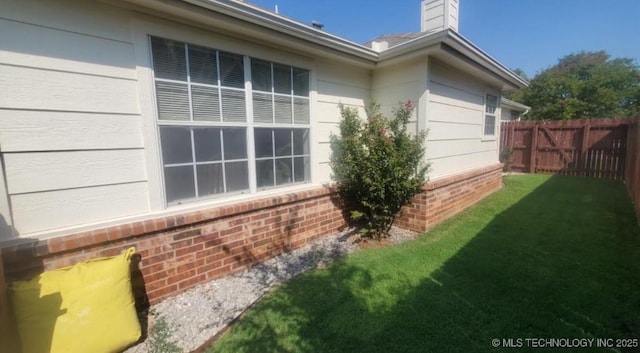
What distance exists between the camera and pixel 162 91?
276 centimetres

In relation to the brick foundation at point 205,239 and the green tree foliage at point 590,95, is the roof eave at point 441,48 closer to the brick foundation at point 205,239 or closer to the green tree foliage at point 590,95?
the brick foundation at point 205,239

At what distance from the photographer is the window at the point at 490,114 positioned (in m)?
6.74

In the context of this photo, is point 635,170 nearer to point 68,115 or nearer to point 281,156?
point 281,156

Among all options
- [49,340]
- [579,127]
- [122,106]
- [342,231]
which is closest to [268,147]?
[122,106]

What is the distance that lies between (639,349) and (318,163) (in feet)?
11.9

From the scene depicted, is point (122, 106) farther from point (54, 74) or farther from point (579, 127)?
point (579, 127)

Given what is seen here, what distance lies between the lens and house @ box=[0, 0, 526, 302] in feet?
7.07

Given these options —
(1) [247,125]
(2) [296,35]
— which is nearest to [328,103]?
(2) [296,35]

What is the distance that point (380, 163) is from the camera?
12.7 feet

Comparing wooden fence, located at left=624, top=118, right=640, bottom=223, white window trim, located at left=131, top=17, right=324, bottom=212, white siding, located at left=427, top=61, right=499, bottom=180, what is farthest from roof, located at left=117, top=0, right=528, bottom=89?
wooden fence, located at left=624, top=118, right=640, bottom=223

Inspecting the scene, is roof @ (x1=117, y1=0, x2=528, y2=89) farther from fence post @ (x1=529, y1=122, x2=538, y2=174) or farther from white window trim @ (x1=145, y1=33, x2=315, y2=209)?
fence post @ (x1=529, y1=122, x2=538, y2=174)

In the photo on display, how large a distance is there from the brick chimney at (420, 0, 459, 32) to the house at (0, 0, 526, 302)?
131 centimetres

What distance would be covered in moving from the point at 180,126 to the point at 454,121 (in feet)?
15.9

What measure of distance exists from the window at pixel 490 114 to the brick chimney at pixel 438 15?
2191 mm
